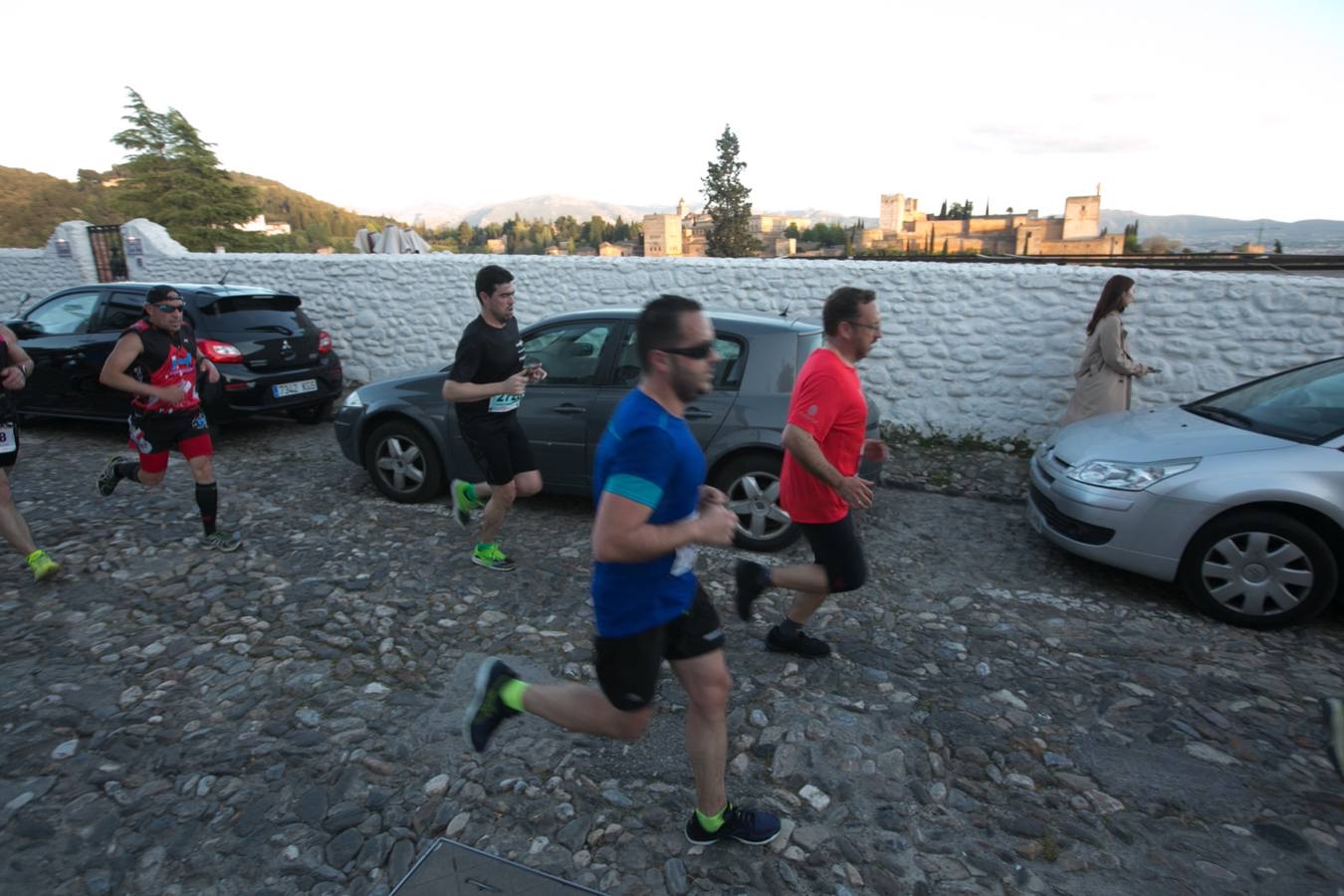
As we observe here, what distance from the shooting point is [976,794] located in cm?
286

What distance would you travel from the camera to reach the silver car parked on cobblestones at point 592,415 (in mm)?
5121

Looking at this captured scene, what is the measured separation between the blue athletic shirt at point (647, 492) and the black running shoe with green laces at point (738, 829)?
84 centimetres

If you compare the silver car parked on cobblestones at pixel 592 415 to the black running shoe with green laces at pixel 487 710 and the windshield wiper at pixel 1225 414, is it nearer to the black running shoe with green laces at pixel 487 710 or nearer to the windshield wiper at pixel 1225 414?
the windshield wiper at pixel 1225 414

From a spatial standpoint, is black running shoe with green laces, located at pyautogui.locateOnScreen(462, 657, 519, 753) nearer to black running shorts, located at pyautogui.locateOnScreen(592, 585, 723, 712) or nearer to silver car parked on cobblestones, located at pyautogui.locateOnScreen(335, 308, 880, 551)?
black running shorts, located at pyautogui.locateOnScreen(592, 585, 723, 712)

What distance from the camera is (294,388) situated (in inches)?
308

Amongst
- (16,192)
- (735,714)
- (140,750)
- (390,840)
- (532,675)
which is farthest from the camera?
(16,192)

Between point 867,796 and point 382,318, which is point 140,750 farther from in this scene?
point 382,318

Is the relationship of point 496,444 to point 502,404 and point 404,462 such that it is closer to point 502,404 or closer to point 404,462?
point 502,404

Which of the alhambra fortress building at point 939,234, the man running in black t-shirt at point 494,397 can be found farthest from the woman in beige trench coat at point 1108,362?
the alhambra fortress building at point 939,234

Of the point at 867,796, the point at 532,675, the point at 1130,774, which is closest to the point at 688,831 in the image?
the point at 867,796

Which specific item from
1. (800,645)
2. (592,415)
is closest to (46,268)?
(592,415)

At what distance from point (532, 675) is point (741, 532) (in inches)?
79.0

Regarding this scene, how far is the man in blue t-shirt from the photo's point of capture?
6.52 ft

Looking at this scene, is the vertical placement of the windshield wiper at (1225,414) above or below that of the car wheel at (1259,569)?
above
